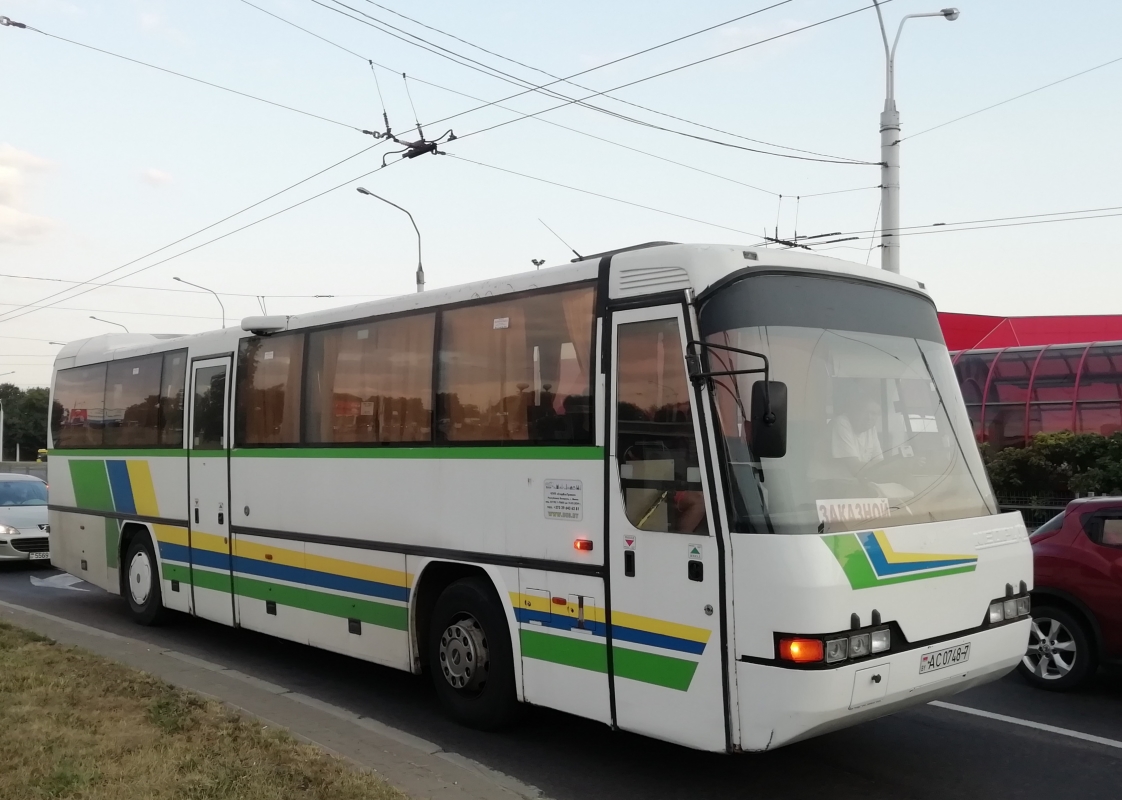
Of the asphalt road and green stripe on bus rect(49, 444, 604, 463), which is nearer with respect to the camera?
the asphalt road

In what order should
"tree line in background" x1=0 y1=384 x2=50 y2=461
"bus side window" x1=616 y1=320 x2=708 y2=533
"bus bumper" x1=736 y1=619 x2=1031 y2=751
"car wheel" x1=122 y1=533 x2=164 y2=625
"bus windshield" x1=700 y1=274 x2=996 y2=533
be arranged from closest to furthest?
"bus bumper" x1=736 y1=619 x2=1031 y2=751 < "bus windshield" x1=700 y1=274 x2=996 y2=533 < "bus side window" x1=616 y1=320 x2=708 y2=533 < "car wheel" x1=122 y1=533 x2=164 y2=625 < "tree line in background" x1=0 y1=384 x2=50 y2=461

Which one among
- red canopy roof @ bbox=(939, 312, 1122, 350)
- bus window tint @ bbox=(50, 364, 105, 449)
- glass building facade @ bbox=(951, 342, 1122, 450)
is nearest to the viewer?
bus window tint @ bbox=(50, 364, 105, 449)

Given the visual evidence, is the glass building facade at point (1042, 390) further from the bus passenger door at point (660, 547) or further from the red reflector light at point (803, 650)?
the red reflector light at point (803, 650)

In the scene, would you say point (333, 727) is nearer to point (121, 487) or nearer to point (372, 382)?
point (372, 382)

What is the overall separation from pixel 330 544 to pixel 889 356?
4883mm

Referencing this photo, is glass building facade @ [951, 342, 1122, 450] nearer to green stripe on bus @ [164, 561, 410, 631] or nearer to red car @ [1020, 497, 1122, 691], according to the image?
red car @ [1020, 497, 1122, 691]

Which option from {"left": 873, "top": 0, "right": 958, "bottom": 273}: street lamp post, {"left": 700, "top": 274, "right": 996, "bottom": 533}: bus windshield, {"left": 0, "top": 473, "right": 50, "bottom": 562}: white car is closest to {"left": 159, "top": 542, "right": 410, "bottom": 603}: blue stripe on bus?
{"left": 700, "top": 274, "right": 996, "bottom": 533}: bus windshield

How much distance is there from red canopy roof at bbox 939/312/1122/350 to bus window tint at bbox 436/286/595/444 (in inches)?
1148

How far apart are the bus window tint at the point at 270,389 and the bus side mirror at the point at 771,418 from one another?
523cm

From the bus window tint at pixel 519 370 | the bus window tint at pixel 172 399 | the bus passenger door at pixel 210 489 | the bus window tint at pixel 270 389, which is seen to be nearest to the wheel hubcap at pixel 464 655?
the bus window tint at pixel 519 370

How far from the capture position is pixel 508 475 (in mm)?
7152

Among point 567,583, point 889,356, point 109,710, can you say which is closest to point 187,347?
point 109,710

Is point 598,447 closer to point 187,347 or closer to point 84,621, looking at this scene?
point 187,347

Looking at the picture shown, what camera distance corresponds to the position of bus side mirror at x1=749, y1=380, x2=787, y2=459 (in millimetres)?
5332
